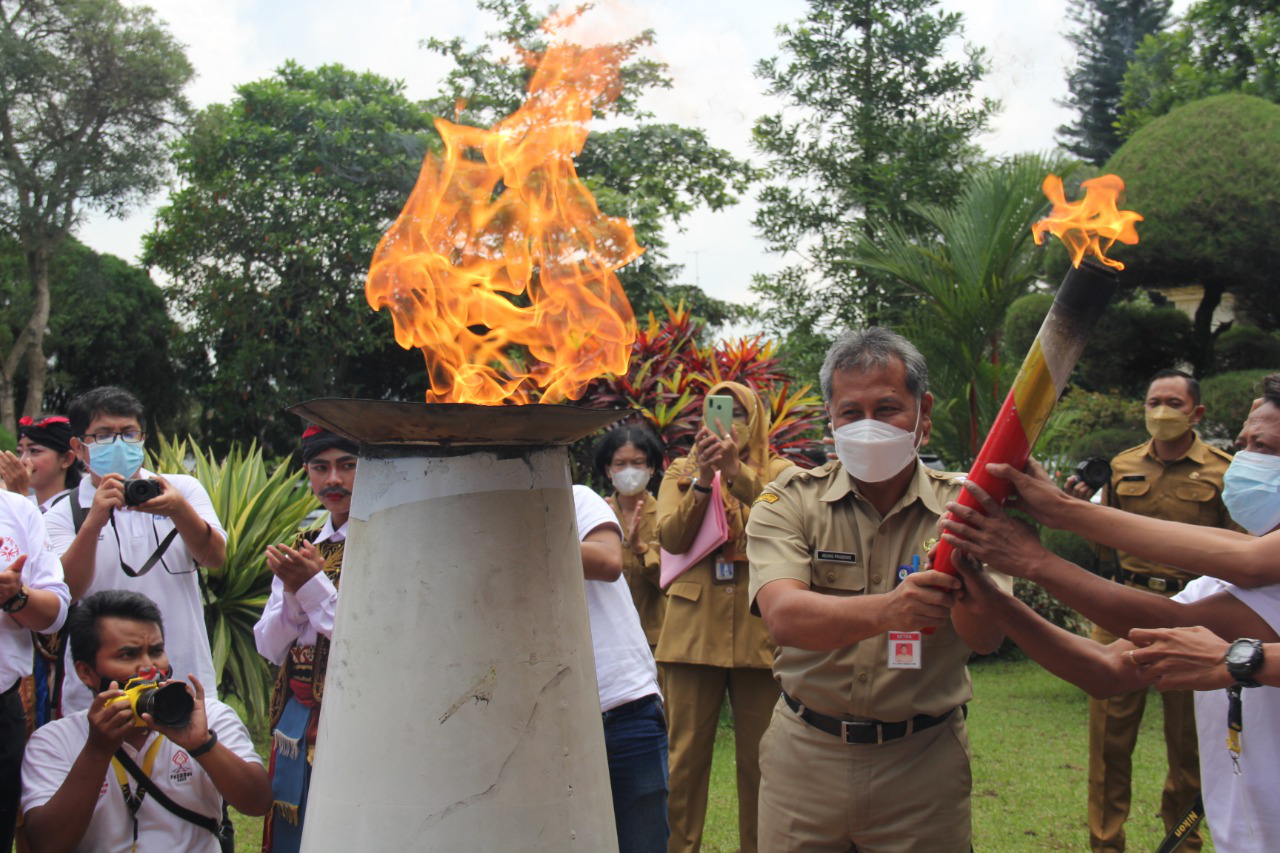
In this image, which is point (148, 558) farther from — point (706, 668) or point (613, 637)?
point (706, 668)

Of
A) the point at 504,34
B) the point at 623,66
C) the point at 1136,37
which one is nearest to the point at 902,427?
the point at 623,66

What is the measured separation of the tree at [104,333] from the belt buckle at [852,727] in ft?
66.8

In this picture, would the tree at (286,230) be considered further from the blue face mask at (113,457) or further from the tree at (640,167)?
→ the blue face mask at (113,457)

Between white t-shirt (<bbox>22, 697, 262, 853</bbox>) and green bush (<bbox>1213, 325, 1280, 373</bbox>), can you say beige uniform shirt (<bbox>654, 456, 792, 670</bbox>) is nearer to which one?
white t-shirt (<bbox>22, 697, 262, 853</bbox>)

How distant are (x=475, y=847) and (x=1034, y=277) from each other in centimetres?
803

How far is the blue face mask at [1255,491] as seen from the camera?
9.80ft

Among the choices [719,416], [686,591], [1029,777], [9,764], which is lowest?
[1029,777]

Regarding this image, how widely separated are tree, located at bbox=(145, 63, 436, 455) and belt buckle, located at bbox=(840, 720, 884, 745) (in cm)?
1373

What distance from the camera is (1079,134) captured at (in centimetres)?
2805

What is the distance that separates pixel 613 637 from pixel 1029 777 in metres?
4.09

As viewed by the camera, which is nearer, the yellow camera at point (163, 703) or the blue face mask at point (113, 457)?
the yellow camera at point (163, 703)

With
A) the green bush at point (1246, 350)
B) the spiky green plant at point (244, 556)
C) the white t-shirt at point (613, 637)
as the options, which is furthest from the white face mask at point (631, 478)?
the green bush at point (1246, 350)

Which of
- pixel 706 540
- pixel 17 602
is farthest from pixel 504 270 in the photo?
pixel 706 540

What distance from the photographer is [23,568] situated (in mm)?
3766
